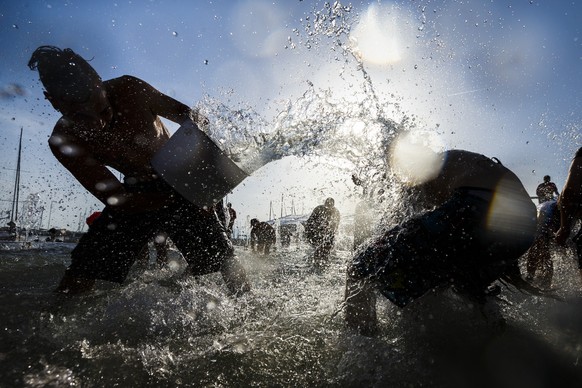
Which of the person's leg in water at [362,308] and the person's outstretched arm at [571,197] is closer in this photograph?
the person's leg in water at [362,308]

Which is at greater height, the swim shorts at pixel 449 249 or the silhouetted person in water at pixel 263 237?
the swim shorts at pixel 449 249

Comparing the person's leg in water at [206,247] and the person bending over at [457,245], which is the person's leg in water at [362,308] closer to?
the person bending over at [457,245]

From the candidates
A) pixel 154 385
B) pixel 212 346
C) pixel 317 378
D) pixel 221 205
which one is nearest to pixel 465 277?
pixel 317 378

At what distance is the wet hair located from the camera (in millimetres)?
2053

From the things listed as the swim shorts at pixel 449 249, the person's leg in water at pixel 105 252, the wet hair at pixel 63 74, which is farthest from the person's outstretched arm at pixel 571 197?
the wet hair at pixel 63 74

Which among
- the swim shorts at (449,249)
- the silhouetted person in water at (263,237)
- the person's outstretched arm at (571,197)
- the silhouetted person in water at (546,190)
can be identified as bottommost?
the silhouetted person in water at (263,237)

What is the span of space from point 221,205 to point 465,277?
2.20 meters

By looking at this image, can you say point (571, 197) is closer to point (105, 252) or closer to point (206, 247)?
point (206, 247)

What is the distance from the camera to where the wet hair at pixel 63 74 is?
2.05 m

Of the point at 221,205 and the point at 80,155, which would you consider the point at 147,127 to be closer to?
the point at 80,155

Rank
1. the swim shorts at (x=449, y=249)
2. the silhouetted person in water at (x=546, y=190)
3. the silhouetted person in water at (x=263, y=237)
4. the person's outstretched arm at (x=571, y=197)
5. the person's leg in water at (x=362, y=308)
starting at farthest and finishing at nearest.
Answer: the silhouetted person in water at (x=263, y=237) < the silhouetted person in water at (x=546, y=190) < the person's outstretched arm at (x=571, y=197) < the person's leg in water at (x=362, y=308) < the swim shorts at (x=449, y=249)

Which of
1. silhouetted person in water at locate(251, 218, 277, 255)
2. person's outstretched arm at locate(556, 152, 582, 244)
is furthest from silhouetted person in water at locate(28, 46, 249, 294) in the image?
silhouetted person in water at locate(251, 218, 277, 255)

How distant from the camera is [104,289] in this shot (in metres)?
3.33

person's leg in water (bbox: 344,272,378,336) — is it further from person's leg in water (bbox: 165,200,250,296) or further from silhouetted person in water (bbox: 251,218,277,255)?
silhouetted person in water (bbox: 251,218,277,255)
